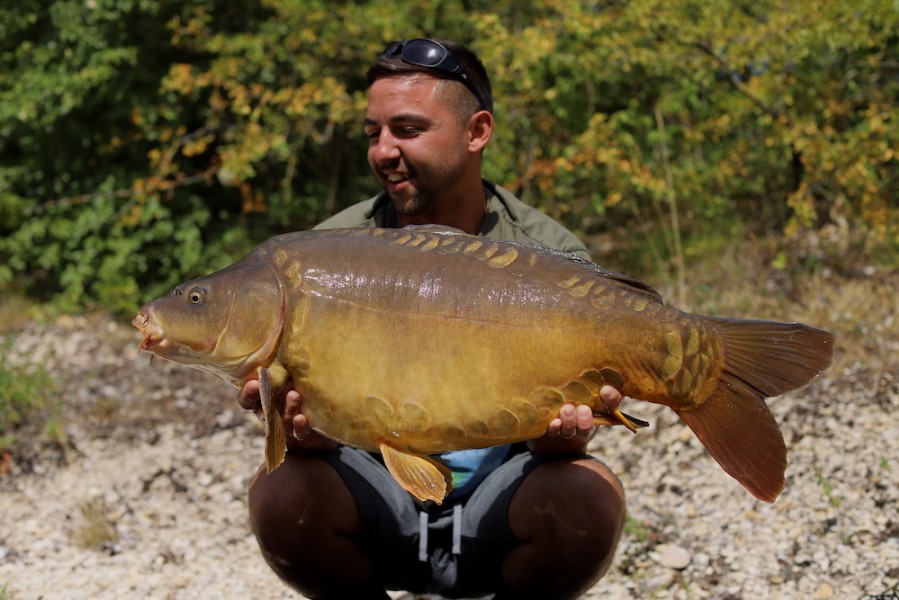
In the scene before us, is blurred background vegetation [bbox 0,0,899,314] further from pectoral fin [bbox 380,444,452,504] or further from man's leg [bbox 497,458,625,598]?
pectoral fin [bbox 380,444,452,504]

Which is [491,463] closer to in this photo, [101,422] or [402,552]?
[402,552]

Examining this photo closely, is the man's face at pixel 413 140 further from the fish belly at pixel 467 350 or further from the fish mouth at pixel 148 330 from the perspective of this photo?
the fish mouth at pixel 148 330

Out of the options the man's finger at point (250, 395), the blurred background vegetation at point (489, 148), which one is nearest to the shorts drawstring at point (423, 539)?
the man's finger at point (250, 395)

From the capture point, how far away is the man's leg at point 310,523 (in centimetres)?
234

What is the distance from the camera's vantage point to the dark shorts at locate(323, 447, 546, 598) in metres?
2.39

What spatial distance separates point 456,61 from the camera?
2.59 meters

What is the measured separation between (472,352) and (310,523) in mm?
706

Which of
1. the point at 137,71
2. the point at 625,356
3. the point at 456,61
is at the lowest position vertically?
the point at 137,71

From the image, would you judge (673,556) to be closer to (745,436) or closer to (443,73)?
(745,436)

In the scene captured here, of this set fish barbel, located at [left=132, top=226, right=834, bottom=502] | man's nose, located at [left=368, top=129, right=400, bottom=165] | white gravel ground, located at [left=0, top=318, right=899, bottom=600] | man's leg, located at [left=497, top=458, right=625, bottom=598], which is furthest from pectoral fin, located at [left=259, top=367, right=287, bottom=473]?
white gravel ground, located at [left=0, top=318, right=899, bottom=600]

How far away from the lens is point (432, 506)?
8.01ft

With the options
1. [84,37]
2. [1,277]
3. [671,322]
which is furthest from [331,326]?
[1,277]

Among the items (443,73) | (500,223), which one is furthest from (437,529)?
(443,73)

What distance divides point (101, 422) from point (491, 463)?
2.35 meters
